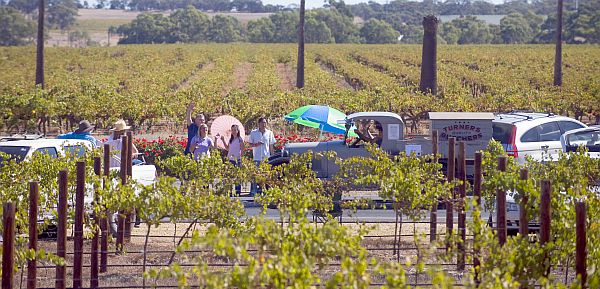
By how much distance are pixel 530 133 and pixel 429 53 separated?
15391 mm

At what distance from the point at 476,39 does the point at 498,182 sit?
142177 millimetres

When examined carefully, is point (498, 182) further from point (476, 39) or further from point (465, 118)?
point (476, 39)

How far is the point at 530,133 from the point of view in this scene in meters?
18.5

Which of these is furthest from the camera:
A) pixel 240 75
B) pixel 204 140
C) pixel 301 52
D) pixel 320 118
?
pixel 240 75

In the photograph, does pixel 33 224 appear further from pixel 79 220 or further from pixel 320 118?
pixel 320 118

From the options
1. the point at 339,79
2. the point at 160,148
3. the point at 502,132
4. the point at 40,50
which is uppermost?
the point at 40,50

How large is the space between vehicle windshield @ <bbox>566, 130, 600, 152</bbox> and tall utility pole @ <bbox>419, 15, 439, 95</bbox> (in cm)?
1456

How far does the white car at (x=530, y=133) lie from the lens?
1823 centimetres

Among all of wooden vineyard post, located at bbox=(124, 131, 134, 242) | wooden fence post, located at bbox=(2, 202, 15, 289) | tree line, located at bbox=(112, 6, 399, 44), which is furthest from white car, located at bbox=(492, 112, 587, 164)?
tree line, located at bbox=(112, 6, 399, 44)

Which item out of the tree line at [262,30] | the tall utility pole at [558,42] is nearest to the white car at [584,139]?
the tall utility pole at [558,42]

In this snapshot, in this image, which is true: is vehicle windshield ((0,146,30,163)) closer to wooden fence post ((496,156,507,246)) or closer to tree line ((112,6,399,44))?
wooden fence post ((496,156,507,246))

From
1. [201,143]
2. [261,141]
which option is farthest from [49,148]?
[261,141]

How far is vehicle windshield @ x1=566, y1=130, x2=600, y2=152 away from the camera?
1828 centimetres

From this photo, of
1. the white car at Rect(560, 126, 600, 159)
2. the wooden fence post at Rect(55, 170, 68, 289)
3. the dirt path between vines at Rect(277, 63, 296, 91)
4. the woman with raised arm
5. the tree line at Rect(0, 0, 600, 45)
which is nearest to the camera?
the wooden fence post at Rect(55, 170, 68, 289)
